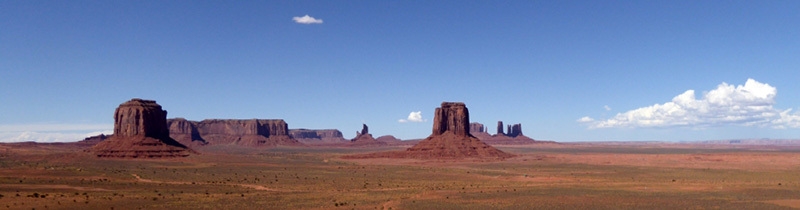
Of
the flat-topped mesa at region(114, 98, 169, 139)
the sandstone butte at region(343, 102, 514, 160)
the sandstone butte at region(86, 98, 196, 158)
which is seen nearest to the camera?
the sandstone butte at region(86, 98, 196, 158)

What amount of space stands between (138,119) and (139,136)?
123 inches

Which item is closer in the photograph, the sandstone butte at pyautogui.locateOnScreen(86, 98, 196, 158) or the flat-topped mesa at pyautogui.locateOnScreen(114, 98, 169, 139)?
the sandstone butte at pyautogui.locateOnScreen(86, 98, 196, 158)

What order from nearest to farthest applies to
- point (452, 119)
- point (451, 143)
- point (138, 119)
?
point (138, 119) → point (451, 143) → point (452, 119)

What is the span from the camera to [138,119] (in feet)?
346

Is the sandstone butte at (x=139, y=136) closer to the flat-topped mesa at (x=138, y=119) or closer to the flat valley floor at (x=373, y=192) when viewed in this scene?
the flat-topped mesa at (x=138, y=119)

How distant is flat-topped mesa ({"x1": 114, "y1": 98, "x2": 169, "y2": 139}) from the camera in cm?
10531

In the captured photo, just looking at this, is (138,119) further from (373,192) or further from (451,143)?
(373,192)

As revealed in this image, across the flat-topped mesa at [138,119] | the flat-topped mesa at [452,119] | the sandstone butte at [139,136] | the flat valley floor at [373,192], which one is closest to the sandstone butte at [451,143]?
the flat-topped mesa at [452,119]

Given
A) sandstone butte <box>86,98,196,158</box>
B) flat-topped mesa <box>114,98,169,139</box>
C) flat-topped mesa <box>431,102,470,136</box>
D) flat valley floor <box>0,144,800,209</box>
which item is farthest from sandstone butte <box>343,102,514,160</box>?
flat valley floor <box>0,144,800,209</box>

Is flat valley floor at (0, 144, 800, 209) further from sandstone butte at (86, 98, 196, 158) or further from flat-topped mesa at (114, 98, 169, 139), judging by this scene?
flat-topped mesa at (114, 98, 169, 139)

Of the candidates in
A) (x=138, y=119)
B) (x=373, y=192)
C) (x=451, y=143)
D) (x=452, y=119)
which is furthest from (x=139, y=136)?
(x=373, y=192)

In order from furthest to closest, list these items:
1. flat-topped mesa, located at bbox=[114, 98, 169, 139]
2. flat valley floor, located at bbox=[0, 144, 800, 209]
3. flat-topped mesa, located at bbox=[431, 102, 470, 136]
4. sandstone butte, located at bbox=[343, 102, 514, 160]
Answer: flat-topped mesa, located at bbox=[431, 102, 470, 136]
sandstone butte, located at bbox=[343, 102, 514, 160]
flat-topped mesa, located at bbox=[114, 98, 169, 139]
flat valley floor, located at bbox=[0, 144, 800, 209]

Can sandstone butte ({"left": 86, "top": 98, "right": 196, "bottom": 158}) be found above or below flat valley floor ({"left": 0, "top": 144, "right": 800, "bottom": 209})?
above

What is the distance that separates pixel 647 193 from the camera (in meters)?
48.0
